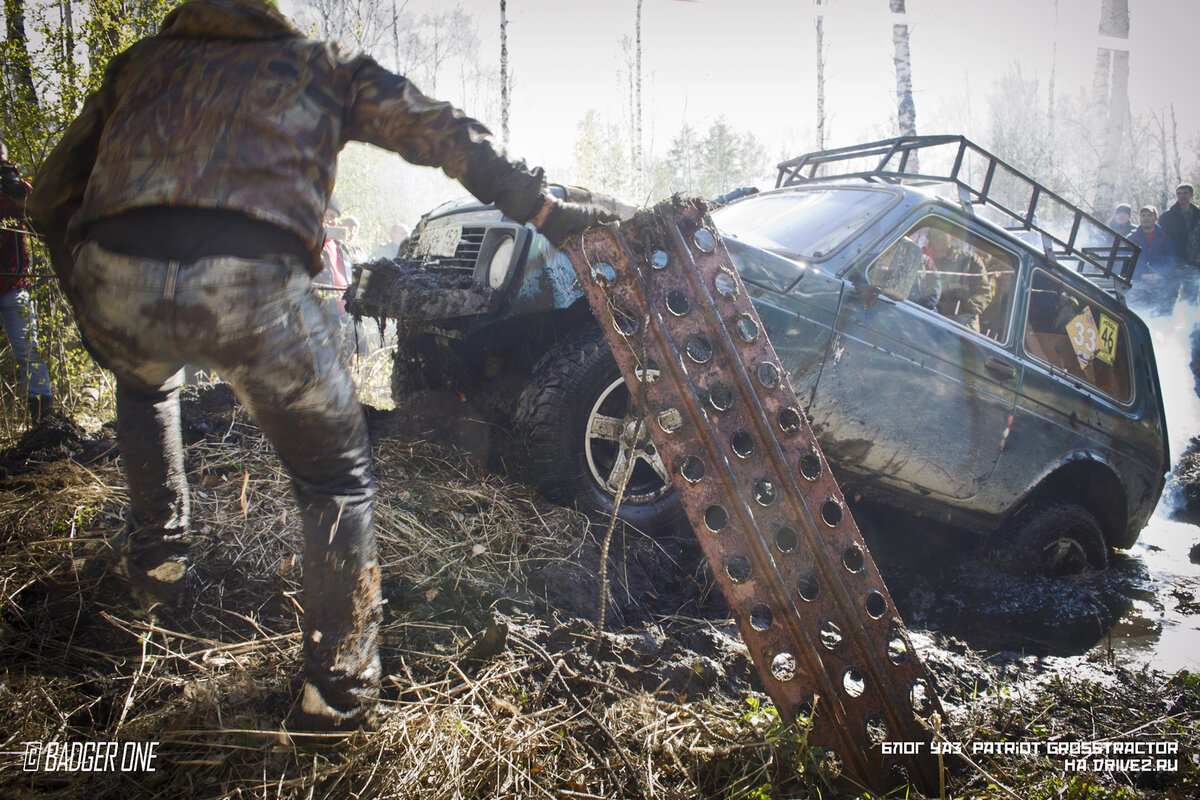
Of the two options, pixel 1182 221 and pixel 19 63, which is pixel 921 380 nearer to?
pixel 19 63

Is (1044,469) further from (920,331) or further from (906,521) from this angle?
(920,331)

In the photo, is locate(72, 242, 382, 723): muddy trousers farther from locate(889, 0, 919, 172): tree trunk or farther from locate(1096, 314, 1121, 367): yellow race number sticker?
locate(889, 0, 919, 172): tree trunk

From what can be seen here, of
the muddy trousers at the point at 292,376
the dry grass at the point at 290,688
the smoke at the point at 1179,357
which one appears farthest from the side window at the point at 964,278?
the smoke at the point at 1179,357

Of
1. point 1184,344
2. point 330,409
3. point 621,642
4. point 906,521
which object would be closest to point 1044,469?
point 906,521

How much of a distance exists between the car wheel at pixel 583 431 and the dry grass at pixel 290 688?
379 mm

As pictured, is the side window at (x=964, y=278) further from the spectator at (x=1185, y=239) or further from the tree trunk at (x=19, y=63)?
the spectator at (x=1185, y=239)

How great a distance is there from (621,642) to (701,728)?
1.40ft

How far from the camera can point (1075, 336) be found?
145 inches

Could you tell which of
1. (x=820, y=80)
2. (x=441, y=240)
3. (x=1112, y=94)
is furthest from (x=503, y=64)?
(x=1112, y=94)

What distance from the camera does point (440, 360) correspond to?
322cm

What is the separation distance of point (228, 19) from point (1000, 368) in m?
3.53

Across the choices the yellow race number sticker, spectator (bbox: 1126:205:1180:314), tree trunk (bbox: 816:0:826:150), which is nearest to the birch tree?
tree trunk (bbox: 816:0:826:150)

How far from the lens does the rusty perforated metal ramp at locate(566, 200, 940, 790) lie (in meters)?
1.66

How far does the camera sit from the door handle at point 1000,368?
3.15m
